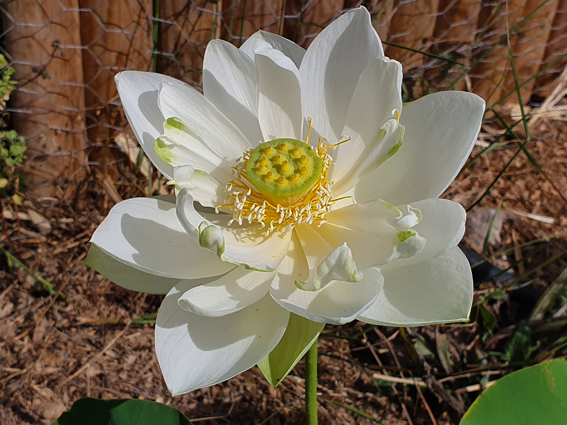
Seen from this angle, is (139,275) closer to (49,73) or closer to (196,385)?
(196,385)

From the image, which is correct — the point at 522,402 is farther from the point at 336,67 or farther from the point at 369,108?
the point at 336,67

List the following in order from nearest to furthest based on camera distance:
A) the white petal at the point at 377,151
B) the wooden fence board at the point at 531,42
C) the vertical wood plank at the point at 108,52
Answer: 1. the white petal at the point at 377,151
2. the vertical wood plank at the point at 108,52
3. the wooden fence board at the point at 531,42

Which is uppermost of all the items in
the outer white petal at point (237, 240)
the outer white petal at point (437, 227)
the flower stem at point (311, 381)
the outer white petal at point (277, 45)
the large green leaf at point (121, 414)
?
the outer white petal at point (277, 45)

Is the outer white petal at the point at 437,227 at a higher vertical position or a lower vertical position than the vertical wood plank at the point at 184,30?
higher

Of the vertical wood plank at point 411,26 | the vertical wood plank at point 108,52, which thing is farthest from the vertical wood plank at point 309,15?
the vertical wood plank at point 108,52

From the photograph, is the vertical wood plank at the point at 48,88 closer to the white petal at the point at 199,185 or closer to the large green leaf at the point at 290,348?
the white petal at the point at 199,185

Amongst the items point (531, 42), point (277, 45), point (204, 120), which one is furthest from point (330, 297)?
point (531, 42)
